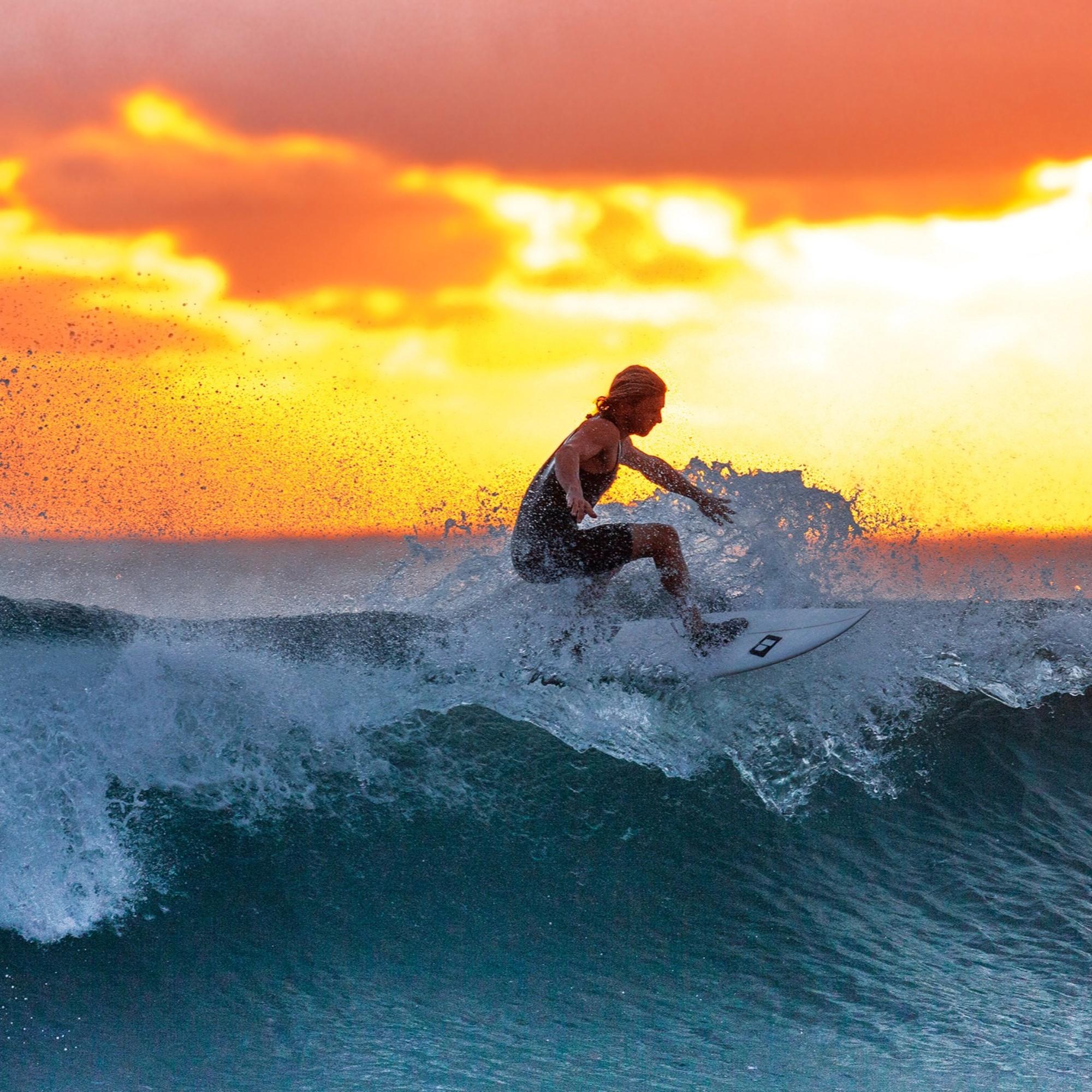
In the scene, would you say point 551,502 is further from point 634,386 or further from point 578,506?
point 634,386

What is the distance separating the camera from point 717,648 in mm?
5410

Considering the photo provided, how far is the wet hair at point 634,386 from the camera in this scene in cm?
484

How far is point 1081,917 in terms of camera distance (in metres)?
4.35

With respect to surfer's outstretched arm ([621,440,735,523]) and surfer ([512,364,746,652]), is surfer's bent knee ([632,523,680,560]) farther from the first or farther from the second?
surfer's outstretched arm ([621,440,735,523])

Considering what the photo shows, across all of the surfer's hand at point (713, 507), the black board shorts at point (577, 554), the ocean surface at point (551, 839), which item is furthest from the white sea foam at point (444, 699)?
the surfer's hand at point (713, 507)

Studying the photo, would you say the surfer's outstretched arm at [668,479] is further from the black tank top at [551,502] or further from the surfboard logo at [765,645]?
the surfboard logo at [765,645]

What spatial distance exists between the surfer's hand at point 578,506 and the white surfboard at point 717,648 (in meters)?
1.06

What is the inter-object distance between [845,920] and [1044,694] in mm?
3688

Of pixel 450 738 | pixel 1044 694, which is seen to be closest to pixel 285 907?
pixel 450 738

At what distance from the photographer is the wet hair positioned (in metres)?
4.84

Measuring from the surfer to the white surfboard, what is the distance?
25 cm

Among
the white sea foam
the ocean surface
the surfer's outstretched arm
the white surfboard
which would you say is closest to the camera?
the ocean surface

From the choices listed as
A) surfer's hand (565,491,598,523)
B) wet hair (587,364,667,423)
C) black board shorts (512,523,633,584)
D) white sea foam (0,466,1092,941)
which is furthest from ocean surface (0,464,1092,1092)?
wet hair (587,364,667,423)

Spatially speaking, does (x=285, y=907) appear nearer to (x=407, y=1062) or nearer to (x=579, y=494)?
(x=407, y=1062)
